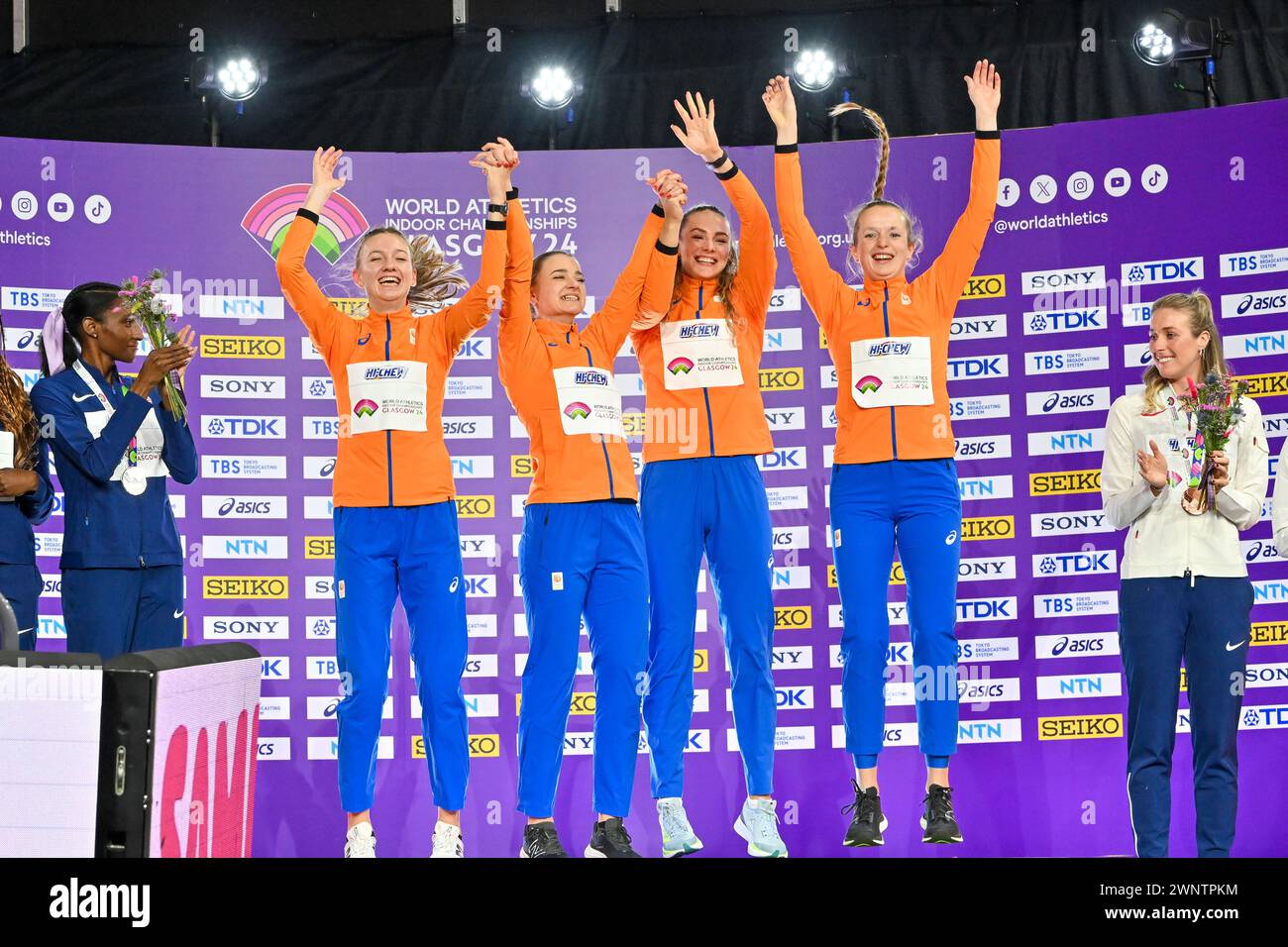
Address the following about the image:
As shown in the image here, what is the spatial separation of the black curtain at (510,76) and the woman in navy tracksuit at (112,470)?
8.00 ft

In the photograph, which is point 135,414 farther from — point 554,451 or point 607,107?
point 607,107

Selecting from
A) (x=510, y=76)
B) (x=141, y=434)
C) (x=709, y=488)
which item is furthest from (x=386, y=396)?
(x=510, y=76)

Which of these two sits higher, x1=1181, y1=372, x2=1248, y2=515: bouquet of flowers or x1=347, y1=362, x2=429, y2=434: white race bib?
x1=347, y1=362, x2=429, y2=434: white race bib

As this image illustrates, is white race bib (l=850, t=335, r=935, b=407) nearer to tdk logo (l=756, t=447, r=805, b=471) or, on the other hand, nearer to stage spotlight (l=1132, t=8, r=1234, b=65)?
tdk logo (l=756, t=447, r=805, b=471)

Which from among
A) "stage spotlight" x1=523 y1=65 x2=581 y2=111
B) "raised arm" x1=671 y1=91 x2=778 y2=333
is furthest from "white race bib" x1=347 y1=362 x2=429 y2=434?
"stage spotlight" x1=523 y1=65 x2=581 y2=111

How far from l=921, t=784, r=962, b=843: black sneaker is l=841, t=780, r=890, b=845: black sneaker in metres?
0.17

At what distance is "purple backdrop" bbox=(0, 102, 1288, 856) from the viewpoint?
5680 millimetres

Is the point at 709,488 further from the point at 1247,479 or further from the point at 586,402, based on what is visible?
the point at 1247,479

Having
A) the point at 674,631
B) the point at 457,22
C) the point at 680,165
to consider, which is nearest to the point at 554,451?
the point at 674,631

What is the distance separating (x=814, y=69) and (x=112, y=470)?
3.82m

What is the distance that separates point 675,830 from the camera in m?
4.40

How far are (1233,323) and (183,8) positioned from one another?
18.4 ft
